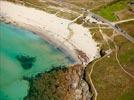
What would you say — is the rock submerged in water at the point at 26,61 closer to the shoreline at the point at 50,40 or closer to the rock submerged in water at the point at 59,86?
the rock submerged in water at the point at 59,86

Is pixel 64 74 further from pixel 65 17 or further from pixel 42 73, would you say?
pixel 65 17

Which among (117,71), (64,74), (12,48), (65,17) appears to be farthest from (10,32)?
(117,71)

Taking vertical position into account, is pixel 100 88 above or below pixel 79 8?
below

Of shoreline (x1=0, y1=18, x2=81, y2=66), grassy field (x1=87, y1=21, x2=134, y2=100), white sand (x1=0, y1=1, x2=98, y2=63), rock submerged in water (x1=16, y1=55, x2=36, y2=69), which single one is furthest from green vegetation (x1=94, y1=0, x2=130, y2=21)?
rock submerged in water (x1=16, y1=55, x2=36, y2=69)

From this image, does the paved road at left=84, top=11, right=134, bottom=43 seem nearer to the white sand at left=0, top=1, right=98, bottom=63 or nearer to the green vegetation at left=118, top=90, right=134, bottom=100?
the white sand at left=0, top=1, right=98, bottom=63

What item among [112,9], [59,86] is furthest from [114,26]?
[59,86]

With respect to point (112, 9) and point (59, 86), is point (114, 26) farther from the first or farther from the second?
point (59, 86)

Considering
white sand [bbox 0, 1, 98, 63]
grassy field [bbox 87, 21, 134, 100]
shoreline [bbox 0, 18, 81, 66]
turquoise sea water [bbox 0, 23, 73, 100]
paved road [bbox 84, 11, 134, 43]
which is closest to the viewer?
grassy field [bbox 87, 21, 134, 100]
